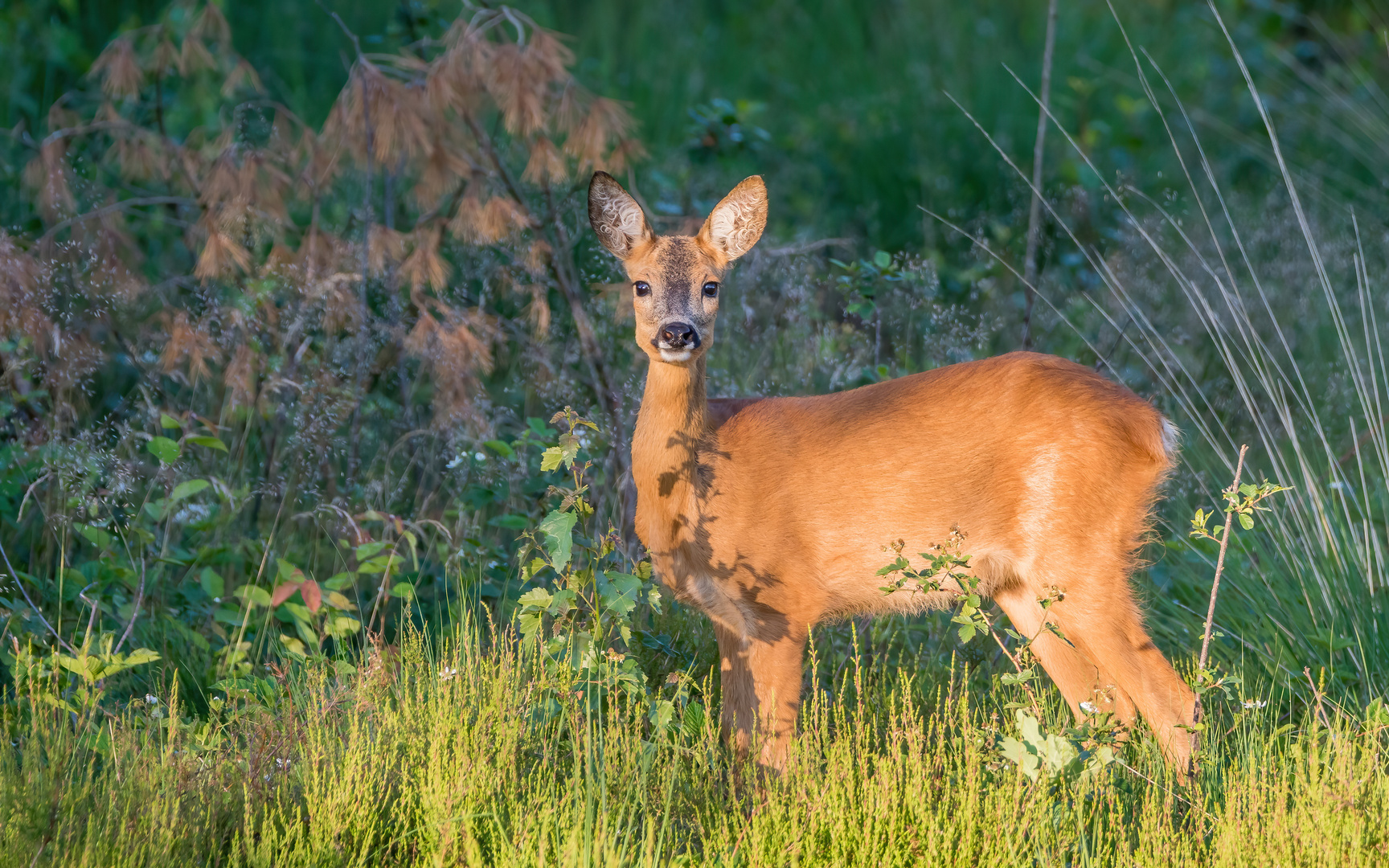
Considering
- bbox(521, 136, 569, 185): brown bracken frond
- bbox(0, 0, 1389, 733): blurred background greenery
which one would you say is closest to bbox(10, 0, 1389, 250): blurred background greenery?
bbox(0, 0, 1389, 733): blurred background greenery

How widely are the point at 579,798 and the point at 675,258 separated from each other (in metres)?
1.57

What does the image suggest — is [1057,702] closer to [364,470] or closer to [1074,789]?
[1074,789]

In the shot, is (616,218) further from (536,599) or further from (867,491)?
(536,599)

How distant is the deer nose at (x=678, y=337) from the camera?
343 centimetres

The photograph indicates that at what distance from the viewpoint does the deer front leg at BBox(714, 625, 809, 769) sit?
11.3ft

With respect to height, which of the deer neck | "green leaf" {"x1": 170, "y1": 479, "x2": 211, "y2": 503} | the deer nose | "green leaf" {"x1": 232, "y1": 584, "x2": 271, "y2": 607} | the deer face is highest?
the deer face

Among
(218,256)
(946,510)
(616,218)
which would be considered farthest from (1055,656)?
(218,256)

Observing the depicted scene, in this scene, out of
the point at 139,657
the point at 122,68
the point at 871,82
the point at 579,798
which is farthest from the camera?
the point at 871,82

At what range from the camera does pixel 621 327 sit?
5.61 meters

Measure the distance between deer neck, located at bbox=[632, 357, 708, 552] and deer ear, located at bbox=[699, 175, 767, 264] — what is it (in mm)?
379

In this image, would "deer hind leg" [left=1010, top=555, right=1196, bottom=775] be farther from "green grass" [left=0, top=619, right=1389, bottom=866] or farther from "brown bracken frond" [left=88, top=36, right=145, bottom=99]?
"brown bracken frond" [left=88, top=36, right=145, bottom=99]

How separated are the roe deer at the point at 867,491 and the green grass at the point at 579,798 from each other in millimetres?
421

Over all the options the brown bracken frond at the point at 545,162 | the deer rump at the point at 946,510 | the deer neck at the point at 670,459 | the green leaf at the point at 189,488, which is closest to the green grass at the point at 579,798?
the deer rump at the point at 946,510

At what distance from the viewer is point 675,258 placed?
3.67 m
